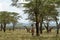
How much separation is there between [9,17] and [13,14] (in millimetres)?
2691

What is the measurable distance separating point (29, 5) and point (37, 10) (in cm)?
288

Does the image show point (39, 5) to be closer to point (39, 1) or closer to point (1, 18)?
point (39, 1)

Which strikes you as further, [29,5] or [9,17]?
[9,17]

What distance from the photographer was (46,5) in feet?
111

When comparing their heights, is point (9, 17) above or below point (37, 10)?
below

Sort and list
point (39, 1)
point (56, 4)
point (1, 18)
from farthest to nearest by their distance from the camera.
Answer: point (1, 18) → point (56, 4) → point (39, 1)

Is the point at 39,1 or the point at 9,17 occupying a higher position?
the point at 39,1

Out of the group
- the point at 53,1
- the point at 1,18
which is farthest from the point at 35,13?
the point at 1,18

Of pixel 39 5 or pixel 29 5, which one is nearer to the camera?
pixel 39 5

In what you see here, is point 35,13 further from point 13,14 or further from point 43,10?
point 13,14

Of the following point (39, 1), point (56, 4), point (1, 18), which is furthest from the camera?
point (1, 18)

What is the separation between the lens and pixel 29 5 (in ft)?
116

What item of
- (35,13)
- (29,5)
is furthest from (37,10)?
(29,5)

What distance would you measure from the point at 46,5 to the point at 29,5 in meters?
2.97
